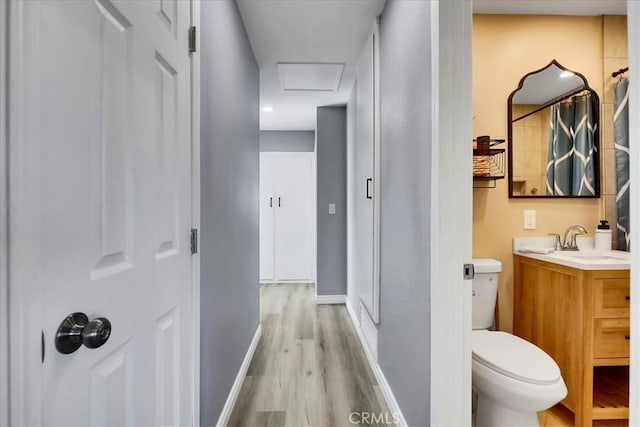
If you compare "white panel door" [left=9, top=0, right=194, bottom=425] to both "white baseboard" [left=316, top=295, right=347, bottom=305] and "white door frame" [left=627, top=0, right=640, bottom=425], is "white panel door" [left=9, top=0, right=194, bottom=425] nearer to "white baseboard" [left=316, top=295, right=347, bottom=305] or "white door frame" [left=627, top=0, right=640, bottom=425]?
"white door frame" [left=627, top=0, right=640, bottom=425]

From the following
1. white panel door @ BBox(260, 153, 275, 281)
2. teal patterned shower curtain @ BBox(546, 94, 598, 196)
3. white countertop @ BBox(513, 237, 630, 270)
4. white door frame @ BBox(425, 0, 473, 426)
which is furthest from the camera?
white panel door @ BBox(260, 153, 275, 281)

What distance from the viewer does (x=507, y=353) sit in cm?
151

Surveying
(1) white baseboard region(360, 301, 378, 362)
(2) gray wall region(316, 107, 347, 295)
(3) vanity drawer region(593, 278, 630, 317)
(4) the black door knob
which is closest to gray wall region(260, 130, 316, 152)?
(2) gray wall region(316, 107, 347, 295)

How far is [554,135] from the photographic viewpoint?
2.16 metres

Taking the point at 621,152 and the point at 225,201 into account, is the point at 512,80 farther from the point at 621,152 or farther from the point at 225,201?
the point at 225,201

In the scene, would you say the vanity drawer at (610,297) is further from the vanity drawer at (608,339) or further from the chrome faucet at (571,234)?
the chrome faucet at (571,234)

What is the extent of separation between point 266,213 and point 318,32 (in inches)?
118

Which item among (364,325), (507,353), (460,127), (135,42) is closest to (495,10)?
(460,127)

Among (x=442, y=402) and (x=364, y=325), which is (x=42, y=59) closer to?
(x=442, y=402)

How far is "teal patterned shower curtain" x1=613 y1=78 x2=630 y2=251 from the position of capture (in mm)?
2020

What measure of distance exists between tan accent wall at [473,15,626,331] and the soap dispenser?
0.08 m

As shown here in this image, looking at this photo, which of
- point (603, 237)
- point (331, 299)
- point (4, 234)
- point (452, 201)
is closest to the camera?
point (4, 234)

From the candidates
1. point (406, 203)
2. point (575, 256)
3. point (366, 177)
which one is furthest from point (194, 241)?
point (575, 256)

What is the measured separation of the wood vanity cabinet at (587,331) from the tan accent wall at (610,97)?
73cm
